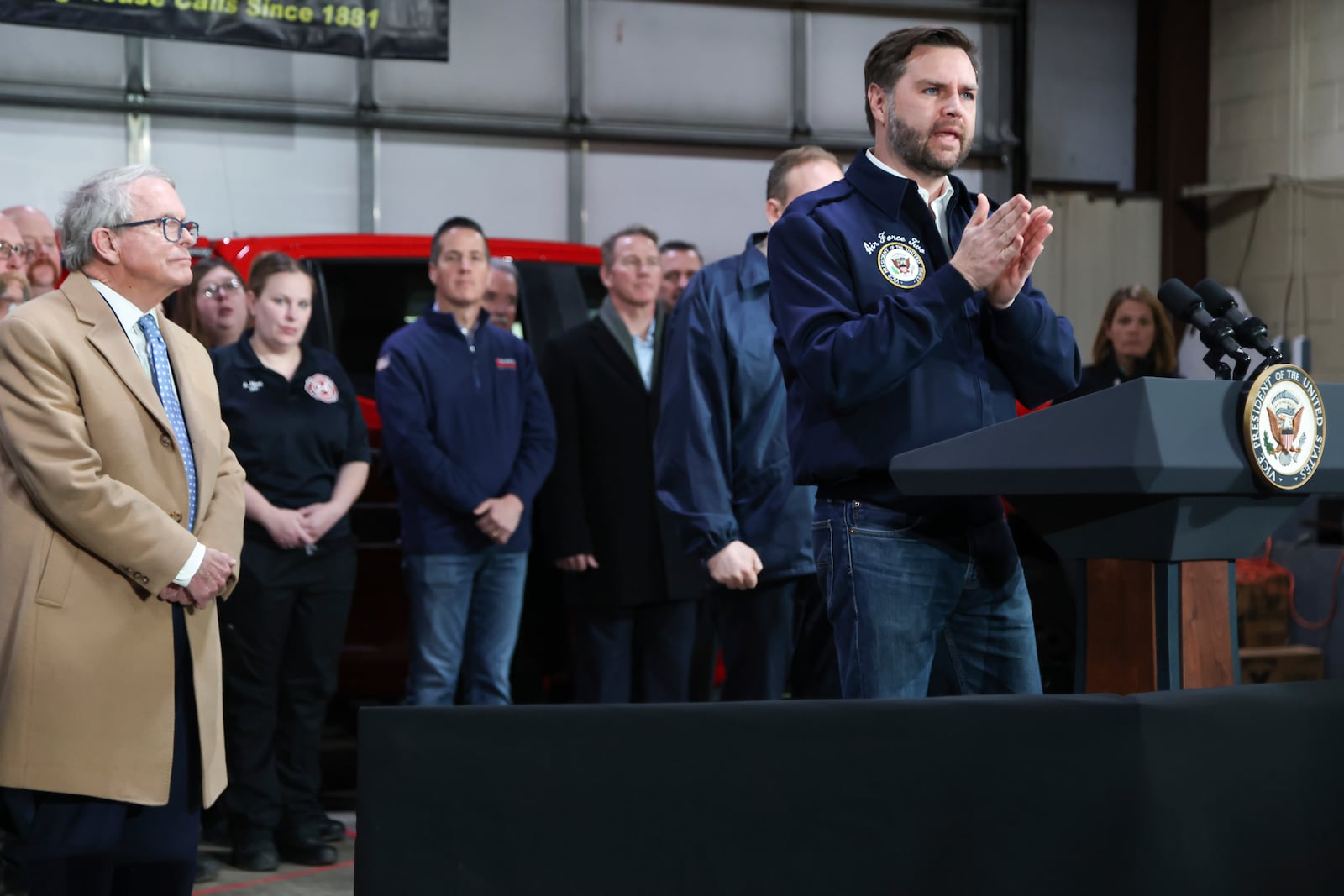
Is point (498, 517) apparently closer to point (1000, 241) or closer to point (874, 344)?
point (874, 344)

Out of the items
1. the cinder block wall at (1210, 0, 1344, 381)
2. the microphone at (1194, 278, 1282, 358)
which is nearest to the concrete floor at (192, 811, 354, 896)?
the microphone at (1194, 278, 1282, 358)

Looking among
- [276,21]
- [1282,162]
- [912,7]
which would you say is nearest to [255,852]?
[276,21]

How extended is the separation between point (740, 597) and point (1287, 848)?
193 cm

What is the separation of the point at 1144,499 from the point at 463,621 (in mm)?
2906

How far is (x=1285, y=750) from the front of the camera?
1.59m

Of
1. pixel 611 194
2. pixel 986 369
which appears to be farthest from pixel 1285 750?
pixel 611 194

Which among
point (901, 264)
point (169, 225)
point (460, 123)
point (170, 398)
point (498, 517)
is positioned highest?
point (460, 123)

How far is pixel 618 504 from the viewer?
450cm

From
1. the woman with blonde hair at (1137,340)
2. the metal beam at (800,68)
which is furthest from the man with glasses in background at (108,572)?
the metal beam at (800,68)

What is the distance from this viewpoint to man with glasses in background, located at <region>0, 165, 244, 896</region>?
2.41m

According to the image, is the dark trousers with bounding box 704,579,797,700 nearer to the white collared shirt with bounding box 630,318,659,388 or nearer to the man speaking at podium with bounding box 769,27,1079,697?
the man speaking at podium with bounding box 769,27,1079,697

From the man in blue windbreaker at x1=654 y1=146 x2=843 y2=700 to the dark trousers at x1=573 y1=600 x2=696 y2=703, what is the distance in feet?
3.09

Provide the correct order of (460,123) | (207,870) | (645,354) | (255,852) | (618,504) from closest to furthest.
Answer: (207,870) < (255,852) < (618,504) < (645,354) < (460,123)

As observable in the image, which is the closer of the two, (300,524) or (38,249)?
(300,524)
